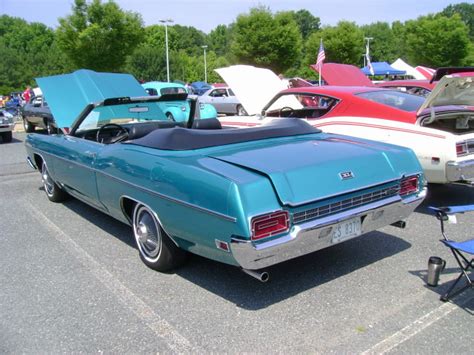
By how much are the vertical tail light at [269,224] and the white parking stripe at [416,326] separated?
33.9 inches

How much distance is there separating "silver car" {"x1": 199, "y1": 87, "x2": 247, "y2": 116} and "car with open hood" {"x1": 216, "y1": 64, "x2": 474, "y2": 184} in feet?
38.9

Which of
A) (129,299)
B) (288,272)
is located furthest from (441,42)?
(129,299)

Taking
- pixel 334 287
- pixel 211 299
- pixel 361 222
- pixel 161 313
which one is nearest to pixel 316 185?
pixel 361 222

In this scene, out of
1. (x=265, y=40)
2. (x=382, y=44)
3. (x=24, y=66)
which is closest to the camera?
(x=265, y=40)

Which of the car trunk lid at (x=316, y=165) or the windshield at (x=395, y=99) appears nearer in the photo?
the car trunk lid at (x=316, y=165)

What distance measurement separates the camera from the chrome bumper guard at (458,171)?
16.3 feet

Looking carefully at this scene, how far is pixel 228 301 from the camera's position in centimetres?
329

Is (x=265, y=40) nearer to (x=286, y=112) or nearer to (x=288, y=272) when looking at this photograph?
(x=286, y=112)

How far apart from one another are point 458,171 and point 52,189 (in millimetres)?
4925

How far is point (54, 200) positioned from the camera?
20.1 ft

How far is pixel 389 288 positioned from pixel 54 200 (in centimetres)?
450

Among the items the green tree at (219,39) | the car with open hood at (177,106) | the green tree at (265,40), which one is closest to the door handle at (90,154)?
the car with open hood at (177,106)

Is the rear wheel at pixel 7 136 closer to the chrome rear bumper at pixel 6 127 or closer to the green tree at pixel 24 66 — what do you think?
the chrome rear bumper at pixel 6 127

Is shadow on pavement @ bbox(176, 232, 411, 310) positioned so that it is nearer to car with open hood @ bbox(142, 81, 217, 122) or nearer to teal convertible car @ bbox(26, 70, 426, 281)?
teal convertible car @ bbox(26, 70, 426, 281)
